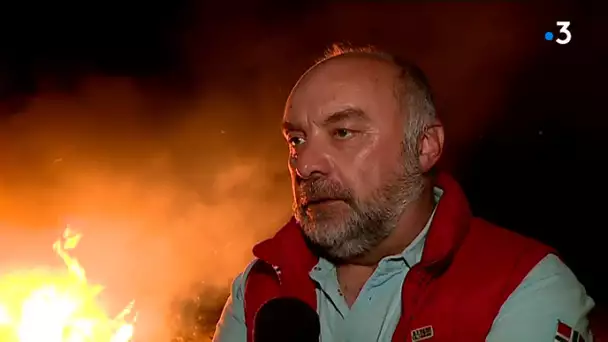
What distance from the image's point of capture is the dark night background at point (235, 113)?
152 inches

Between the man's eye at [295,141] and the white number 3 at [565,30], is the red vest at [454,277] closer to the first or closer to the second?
the man's eye at [295,141]

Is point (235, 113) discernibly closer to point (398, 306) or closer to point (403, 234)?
point (403, 234)

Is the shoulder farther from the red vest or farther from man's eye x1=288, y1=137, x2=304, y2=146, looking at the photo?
man's eye x1=288, y1=137, x2=304, y2=146

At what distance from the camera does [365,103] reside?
1970mm

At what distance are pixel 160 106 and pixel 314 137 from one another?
7.72 ft

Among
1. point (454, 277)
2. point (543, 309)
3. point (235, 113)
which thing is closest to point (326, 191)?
point (454, 277)

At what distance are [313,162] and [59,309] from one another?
2.44 m

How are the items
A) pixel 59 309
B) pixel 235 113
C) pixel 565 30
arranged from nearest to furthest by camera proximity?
pixel 565 30, pixel 59 309, pixel 235 113

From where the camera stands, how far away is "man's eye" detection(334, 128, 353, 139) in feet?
6.43

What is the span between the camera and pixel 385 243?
79.7 inches

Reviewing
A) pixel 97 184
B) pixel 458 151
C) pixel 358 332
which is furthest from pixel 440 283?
pixel 97 184

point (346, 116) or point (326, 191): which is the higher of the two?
point (346, 116)

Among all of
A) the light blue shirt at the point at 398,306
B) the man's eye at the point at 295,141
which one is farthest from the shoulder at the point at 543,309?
the man's eye at the point at 295,141

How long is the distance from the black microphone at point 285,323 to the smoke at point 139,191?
242 centimetres
